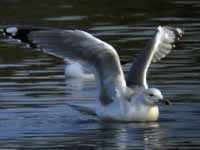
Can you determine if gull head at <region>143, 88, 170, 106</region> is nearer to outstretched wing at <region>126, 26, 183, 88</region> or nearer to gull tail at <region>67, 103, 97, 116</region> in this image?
outstretched wing at <region>126, 26, 183, 88</region>

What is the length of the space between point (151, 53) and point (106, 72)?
2.43 ft

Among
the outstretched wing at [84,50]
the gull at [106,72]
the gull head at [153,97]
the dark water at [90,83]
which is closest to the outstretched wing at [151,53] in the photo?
the gull at [106,72]

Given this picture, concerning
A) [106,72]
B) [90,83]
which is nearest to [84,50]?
[106,72]

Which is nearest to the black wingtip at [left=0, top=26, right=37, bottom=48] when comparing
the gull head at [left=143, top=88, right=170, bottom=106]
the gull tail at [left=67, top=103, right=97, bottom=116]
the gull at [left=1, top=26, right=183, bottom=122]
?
the gull at [left=1, top=26, right=183, bottom=122]

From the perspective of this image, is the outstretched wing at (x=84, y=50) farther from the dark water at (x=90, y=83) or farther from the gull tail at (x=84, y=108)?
the dark water at (x=90, y=83)

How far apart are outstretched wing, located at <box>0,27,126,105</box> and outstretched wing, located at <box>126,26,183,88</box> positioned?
231mm

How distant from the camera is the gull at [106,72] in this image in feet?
55.3

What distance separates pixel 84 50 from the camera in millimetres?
16906

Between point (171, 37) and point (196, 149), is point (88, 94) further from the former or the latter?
point (196, 149)

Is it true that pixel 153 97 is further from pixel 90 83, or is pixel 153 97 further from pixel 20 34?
pixel 90 83

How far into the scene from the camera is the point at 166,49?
18047mm

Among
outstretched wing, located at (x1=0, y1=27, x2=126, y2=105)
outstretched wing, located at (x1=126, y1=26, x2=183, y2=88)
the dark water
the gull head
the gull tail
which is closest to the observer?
the dark water

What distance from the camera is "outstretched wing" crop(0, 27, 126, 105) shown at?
16797 mm

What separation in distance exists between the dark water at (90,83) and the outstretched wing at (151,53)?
2.03ft
